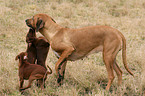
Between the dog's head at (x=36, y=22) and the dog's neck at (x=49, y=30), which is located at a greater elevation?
the dog's head at (x=36, y=22)

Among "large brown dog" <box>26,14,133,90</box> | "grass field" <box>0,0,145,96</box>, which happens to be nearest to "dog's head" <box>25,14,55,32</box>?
"large brown dog" <box>26,14,133,90</box>

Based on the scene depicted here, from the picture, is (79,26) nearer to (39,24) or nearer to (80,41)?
(80,41)

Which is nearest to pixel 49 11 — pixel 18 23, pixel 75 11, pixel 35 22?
pixel 75 11

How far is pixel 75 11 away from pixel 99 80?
6.61 metres

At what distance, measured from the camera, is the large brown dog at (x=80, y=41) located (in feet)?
13.1

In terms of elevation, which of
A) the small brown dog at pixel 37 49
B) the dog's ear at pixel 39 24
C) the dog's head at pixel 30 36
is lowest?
the small brown dog at pixel 37 49

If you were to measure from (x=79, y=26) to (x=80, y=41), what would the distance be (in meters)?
4.77

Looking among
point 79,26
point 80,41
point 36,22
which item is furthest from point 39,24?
point 79,26

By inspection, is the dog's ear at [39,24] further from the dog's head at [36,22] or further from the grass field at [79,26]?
the grass field at [79,26]

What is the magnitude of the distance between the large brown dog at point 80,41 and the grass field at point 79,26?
345 mm

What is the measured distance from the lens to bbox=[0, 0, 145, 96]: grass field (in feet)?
13.1

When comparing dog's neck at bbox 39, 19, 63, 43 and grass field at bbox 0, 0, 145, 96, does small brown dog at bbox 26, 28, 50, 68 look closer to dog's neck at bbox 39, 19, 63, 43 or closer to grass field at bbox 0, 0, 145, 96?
dog's neck at bbox 39, 19, 63, 43

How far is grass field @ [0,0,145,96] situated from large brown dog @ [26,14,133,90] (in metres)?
0.34

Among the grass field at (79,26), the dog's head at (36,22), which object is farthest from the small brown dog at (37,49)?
the grass field at (79,26)
